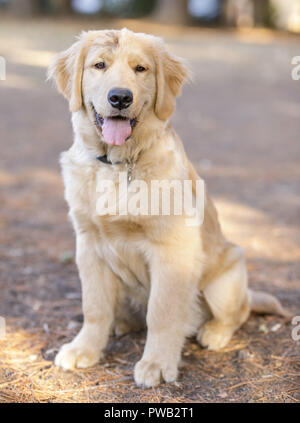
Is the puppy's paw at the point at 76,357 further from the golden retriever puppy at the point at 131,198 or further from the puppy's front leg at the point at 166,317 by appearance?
the puppy's front leg at the point at 166,317

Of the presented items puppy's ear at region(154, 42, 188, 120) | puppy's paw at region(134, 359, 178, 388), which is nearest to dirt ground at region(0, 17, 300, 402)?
puppy's paw at region(134, 359, 178, 388)

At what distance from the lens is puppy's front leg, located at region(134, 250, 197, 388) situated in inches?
114

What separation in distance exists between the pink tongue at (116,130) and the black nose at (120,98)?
11 cm

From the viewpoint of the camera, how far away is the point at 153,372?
2885 millimetres

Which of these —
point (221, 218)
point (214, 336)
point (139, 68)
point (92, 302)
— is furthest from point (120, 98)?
point (221, 218)

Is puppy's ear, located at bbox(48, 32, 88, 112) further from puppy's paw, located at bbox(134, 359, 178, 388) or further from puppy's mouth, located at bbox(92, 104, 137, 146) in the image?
puppy's paw, located at bbox(134, 359, 178, 388)

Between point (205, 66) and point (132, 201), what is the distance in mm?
11913

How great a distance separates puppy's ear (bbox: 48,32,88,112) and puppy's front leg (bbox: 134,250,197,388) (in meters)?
1.04

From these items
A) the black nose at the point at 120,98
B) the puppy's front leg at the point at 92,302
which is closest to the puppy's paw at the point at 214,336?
the puppy's front leg at the point at 92,302

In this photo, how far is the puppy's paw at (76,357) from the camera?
9.93ft

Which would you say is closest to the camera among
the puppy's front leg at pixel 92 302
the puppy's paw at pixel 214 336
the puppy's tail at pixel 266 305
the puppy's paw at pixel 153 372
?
the puppy's paw at pixel 153 372

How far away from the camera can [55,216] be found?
5.54 metres
